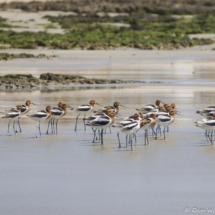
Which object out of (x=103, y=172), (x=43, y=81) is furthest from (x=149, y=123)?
(x=43, y=81)

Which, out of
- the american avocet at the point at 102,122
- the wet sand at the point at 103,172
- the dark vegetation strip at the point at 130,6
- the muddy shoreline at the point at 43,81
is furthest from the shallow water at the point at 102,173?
the dark vegetation strip at the point at 130,6

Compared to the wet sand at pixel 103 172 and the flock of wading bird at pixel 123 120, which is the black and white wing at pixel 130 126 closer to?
the flock of wading bird at pixel 123 120

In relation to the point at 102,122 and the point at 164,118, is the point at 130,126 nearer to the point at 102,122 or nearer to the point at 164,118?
the point at 102,122

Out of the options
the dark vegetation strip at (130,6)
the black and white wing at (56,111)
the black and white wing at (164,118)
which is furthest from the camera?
the dark vegetation strip at (130,6)

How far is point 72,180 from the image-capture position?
8680mm

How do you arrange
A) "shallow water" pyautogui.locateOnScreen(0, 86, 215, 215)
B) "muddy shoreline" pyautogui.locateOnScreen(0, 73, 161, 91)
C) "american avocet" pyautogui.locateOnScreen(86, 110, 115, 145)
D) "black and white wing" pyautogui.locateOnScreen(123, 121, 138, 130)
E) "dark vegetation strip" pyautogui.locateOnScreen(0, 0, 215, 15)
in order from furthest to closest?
1. "dark vegetation strip" pyautogui.locateOnScreen(0, 0, 215, 15)
2. "muddy shoreline" pyautogui.locateOnScreen(0, 73, 161, 91)
3. "american avocet" pyautogui.locateOnScreen(86, 110, 115, 145)
4. "black and white wing" pyautogui.locateOnScreen(123, 121, 138, 130)
5. "shallow water" pyautogui.locateOnScreen(0, 86, 215, 215)

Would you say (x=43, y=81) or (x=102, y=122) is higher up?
(x=102, y=122)

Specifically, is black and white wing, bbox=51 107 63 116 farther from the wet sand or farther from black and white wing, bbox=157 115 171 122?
black and white wing, bbox=157 115 171 122

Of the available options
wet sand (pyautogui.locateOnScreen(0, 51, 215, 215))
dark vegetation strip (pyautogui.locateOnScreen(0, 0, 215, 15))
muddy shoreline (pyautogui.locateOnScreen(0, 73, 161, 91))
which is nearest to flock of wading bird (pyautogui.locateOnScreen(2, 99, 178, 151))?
wet sand (pyautogui.locateOnScreen(0, 51, 215, 215))

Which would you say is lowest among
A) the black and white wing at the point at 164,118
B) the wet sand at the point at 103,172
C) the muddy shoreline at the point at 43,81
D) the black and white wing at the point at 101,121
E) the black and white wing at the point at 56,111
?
the muddy shoreline at the point at 43,81

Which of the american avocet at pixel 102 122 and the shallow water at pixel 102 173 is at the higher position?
the american avocet at pixel 102 122

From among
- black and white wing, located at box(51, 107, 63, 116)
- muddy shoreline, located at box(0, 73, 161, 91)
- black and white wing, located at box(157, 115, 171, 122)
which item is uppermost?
black and white wing, located at box(157, 115, 171, 122)

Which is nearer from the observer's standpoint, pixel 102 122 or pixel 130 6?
pixel 102 122

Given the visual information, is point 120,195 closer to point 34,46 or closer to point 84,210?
A: point 84,210
